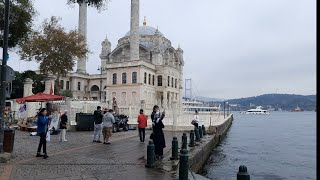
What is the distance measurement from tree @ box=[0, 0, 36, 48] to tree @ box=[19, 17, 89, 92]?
17.0 m

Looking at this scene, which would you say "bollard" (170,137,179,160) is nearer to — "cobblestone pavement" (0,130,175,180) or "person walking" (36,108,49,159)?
"cobblestone pavement" (0,130,175,180)

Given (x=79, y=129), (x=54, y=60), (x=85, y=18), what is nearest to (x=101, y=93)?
(x=85, y=18)

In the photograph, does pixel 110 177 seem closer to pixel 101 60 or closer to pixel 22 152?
pixel 22 152

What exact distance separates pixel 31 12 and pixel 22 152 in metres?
11.2

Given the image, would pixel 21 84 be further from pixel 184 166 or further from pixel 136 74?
pixel 184 166

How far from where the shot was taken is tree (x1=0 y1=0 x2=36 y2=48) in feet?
61.8

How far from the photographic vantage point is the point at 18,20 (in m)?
19.0

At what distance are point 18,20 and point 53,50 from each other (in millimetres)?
18560

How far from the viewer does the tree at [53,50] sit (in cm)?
3672

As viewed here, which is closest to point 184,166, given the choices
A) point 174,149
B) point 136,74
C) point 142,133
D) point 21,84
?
point 174,149

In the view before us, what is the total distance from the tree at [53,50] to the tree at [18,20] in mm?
16971

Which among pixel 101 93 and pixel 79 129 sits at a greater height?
pixel 101 93

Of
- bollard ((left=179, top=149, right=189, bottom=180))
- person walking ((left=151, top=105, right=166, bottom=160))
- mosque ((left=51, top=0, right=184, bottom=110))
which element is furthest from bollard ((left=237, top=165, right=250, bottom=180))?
mosque ((left=51, top=0, right=184, bottom=110))

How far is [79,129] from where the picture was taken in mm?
23438
